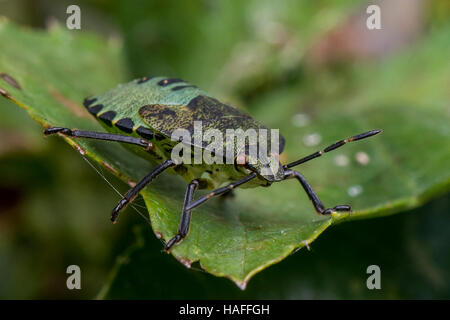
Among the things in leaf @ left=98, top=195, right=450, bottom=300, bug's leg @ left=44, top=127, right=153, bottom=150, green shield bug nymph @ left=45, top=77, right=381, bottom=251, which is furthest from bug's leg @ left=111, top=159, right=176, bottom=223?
leaf @ left=98, top=195, right=450, bottom=300

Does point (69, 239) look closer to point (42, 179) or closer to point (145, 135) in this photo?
point (42, 179)

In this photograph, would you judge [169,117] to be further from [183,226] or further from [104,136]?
[183,226]

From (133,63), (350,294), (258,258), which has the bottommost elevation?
(350,294)

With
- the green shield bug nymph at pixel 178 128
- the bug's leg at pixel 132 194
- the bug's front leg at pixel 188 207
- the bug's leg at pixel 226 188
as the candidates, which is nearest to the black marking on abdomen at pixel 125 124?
the green shield bug nymph at pixel 178 128

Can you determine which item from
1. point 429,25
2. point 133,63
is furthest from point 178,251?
point 429,25

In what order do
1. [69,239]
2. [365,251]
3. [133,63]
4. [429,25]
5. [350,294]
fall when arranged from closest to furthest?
[350,294], [365,251], [69,239], [133,63], [429,25]

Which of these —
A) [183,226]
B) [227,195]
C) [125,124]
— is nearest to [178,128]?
[125,124]

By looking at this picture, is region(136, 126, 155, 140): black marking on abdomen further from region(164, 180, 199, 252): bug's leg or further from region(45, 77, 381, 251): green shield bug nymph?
region(164, 180, 199, 252): bug's leg
